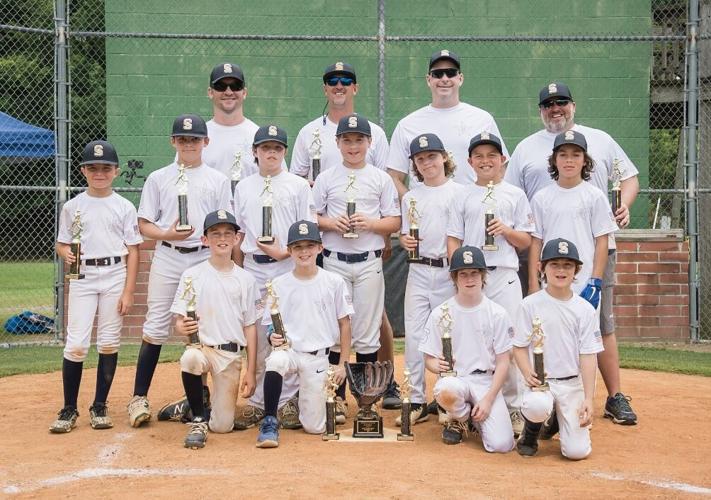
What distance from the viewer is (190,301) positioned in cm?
580

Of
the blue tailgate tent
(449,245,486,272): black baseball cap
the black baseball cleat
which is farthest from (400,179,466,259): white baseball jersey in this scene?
the blue tailgate tent

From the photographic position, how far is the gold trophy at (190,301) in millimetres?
5770

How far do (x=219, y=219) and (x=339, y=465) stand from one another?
1751mm

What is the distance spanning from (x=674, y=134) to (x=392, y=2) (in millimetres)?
14335

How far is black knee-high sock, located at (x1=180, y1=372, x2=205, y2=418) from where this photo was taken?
581 cm

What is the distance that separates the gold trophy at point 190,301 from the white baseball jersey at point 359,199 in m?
1.05

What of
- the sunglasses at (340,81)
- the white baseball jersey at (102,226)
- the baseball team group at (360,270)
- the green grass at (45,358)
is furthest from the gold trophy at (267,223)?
the green grass at (45,358)

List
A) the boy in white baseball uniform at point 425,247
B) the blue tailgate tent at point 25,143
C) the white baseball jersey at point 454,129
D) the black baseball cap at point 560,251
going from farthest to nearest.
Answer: the blue tailgate tent at point 25,143 → the white baseball jersey at point 454,129 → the boy in white baseball uniform at point 425,247 → the black baseball cap at point 560,251

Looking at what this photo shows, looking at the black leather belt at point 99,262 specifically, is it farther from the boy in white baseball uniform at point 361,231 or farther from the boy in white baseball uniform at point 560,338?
the boy in white baseball uniform at point 560,338

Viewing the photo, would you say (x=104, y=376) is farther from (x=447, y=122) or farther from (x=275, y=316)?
(x=447, y=122)

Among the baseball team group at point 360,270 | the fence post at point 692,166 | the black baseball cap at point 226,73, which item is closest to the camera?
the baseball team group at point 360,270

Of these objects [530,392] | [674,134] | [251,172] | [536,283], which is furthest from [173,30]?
[674,134]

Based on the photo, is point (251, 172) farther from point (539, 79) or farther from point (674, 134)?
point (674, 134)

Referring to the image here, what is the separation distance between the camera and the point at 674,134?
953 inches
